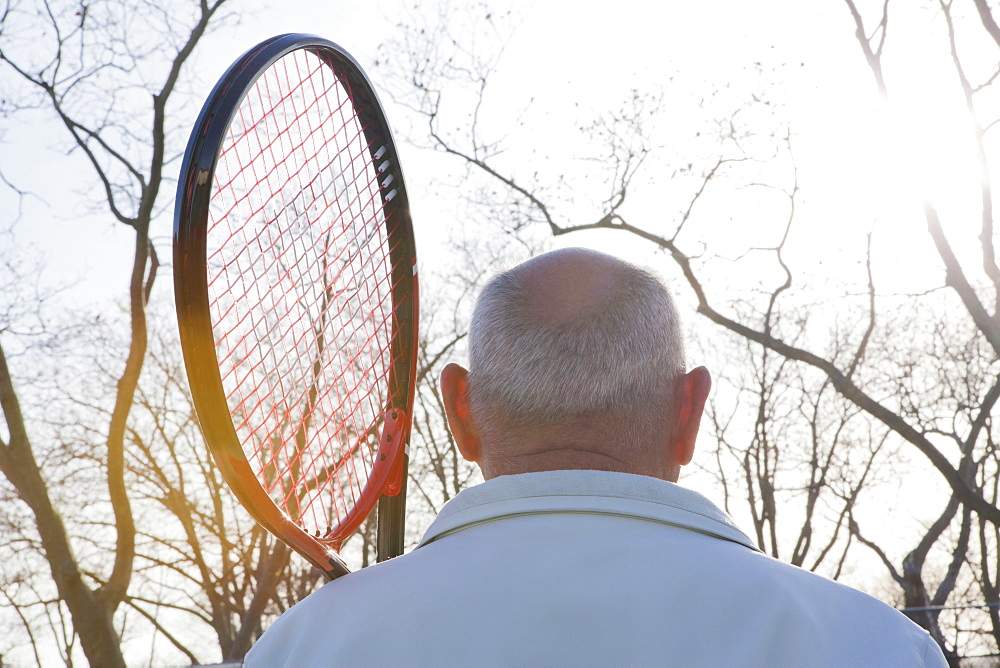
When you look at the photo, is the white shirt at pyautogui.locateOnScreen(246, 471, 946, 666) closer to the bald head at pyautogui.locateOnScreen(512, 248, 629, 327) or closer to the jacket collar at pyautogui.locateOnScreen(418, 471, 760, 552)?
the jacket collar at pyautogui.locateOnScreen(418, 471, 760, 552)

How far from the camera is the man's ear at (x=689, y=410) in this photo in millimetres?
1629

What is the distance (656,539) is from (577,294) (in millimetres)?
514

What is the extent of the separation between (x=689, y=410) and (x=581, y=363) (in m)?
0.23

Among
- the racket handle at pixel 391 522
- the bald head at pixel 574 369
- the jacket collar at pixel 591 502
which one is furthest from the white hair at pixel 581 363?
the racket handle at pixel 391 522

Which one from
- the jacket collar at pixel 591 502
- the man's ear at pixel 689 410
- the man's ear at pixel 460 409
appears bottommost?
the jacket collar at pixel 591 502

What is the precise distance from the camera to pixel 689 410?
1.64 meters

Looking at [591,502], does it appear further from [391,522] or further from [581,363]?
[391,522]

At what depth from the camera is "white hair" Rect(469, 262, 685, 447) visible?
1.56 m

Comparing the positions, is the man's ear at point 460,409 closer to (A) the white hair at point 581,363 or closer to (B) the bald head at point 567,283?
(A) the white hair at point 581,363

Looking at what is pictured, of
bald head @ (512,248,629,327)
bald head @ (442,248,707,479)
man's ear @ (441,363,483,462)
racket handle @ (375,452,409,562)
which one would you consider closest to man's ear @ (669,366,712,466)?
bald head @ (442,248,707,479)

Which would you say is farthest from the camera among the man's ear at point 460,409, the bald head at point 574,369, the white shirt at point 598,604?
the man's ear at point 460,409

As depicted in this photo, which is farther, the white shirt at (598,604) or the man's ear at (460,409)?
the man's ear at (460,409)

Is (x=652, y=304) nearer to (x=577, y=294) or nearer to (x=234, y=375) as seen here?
(x=577, y=294)

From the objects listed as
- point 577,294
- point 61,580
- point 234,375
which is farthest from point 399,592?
point 61,580
